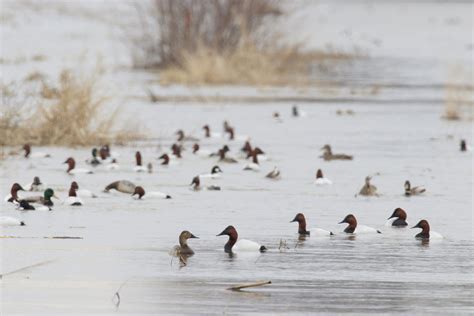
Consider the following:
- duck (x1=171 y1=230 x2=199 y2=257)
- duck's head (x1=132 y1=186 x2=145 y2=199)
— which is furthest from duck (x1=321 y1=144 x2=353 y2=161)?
duck (x1=171 y1=230 x2=199 y2=257)

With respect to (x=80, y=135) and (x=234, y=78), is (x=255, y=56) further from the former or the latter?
(x=80, y=135)

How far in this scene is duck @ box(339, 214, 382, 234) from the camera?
446 inches

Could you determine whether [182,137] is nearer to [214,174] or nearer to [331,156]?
[331,156]

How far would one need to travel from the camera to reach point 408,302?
8.38 m

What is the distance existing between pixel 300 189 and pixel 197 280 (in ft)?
18.7

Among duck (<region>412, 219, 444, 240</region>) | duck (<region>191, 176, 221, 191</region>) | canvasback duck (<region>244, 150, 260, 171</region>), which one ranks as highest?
canvasback duck (<region>244, 150, 260, 171</region>)

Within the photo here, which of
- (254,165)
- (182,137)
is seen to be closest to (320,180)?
(254,165)

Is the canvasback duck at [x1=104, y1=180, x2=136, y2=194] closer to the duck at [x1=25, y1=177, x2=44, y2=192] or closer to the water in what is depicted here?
the water

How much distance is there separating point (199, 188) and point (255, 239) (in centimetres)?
358

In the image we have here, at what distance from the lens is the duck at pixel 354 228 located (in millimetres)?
11328

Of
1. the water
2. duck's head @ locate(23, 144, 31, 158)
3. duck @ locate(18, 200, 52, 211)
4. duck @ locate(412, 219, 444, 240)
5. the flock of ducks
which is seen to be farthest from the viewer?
duck's head @ locate(23, 144, 31, 158)

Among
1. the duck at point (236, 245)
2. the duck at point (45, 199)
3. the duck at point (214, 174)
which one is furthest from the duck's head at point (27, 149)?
the duck at point (236, 245)

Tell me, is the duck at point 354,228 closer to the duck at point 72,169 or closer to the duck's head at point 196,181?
the duck's head at point 196,181

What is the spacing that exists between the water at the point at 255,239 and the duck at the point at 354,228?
199 mm
